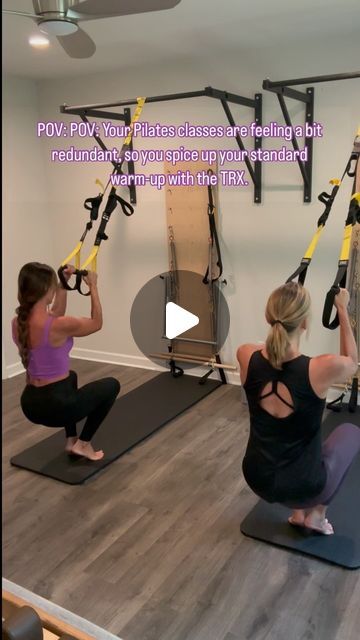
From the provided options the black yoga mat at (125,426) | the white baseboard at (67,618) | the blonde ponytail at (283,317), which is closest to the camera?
the white baseboard at (67,618)

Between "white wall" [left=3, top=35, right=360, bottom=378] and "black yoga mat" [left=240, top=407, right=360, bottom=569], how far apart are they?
4.48 feet

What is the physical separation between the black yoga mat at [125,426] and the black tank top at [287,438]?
43.9 inches

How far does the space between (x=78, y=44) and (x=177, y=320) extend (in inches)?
94.4

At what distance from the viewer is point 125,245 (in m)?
4.32

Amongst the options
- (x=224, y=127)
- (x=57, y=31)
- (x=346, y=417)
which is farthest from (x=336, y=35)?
(x=346, y=417)

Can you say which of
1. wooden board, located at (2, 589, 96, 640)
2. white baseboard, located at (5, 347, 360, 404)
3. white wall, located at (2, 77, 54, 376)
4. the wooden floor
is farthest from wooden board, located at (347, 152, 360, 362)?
wooden board, located at (2, 589, 96, 640)

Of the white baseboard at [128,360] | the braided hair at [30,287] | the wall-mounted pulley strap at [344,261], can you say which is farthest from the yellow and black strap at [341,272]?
the white baseboard at [128,360]

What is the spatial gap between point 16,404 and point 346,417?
2.19m

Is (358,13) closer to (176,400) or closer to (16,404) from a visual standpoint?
(176,400)

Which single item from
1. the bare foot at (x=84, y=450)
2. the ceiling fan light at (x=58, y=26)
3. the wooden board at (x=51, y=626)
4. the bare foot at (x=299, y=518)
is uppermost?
the ceiling fan light at (x=58, y=26)

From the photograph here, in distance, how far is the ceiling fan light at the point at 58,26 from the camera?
1725 millimetres

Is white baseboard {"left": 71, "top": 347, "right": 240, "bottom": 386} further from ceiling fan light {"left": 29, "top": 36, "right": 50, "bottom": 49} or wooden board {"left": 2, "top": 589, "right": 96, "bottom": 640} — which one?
wooden board {"left": 2, "top": 589, "right": 96, "bottom": 640}

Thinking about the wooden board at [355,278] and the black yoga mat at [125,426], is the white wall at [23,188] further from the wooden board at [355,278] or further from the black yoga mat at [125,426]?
the wooden board at [355,278]

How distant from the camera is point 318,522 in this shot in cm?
221
